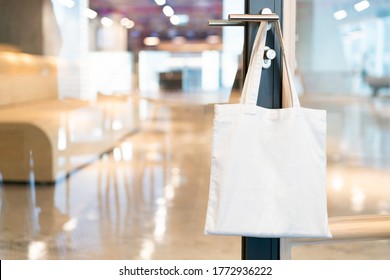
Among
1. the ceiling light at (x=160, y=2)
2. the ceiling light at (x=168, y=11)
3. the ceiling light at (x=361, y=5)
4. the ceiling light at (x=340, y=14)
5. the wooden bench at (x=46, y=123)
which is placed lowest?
the wooden bench at (x=46, y=123)

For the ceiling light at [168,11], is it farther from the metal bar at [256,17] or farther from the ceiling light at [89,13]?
the metal bar at [256,17]

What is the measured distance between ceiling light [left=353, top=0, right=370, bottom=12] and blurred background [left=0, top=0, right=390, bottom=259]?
0.02m

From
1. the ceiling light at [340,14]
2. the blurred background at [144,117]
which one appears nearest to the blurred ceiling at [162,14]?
the blurred background at [144,117]

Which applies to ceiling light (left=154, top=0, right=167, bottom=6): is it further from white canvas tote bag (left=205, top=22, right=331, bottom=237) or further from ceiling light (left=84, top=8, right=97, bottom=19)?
white canvas tote bag (left=205, top=22, right=331, bottom=237)

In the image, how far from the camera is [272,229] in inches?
51.5

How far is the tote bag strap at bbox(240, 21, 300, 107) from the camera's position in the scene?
1324 millimetres

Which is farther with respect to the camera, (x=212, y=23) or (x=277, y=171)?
(x=212, y=23)

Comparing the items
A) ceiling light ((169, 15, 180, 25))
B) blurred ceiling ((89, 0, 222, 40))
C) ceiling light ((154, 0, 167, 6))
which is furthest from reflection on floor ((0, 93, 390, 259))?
ceiling light ((154, 0, 167, 6))

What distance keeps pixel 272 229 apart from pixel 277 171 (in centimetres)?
13

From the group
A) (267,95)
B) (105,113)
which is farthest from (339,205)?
(267,95)

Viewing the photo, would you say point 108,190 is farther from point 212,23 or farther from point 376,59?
point 212,23

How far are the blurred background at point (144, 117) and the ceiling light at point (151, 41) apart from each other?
0.01m

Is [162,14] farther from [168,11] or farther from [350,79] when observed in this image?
[350,79]

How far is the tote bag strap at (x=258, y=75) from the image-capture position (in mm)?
1324
